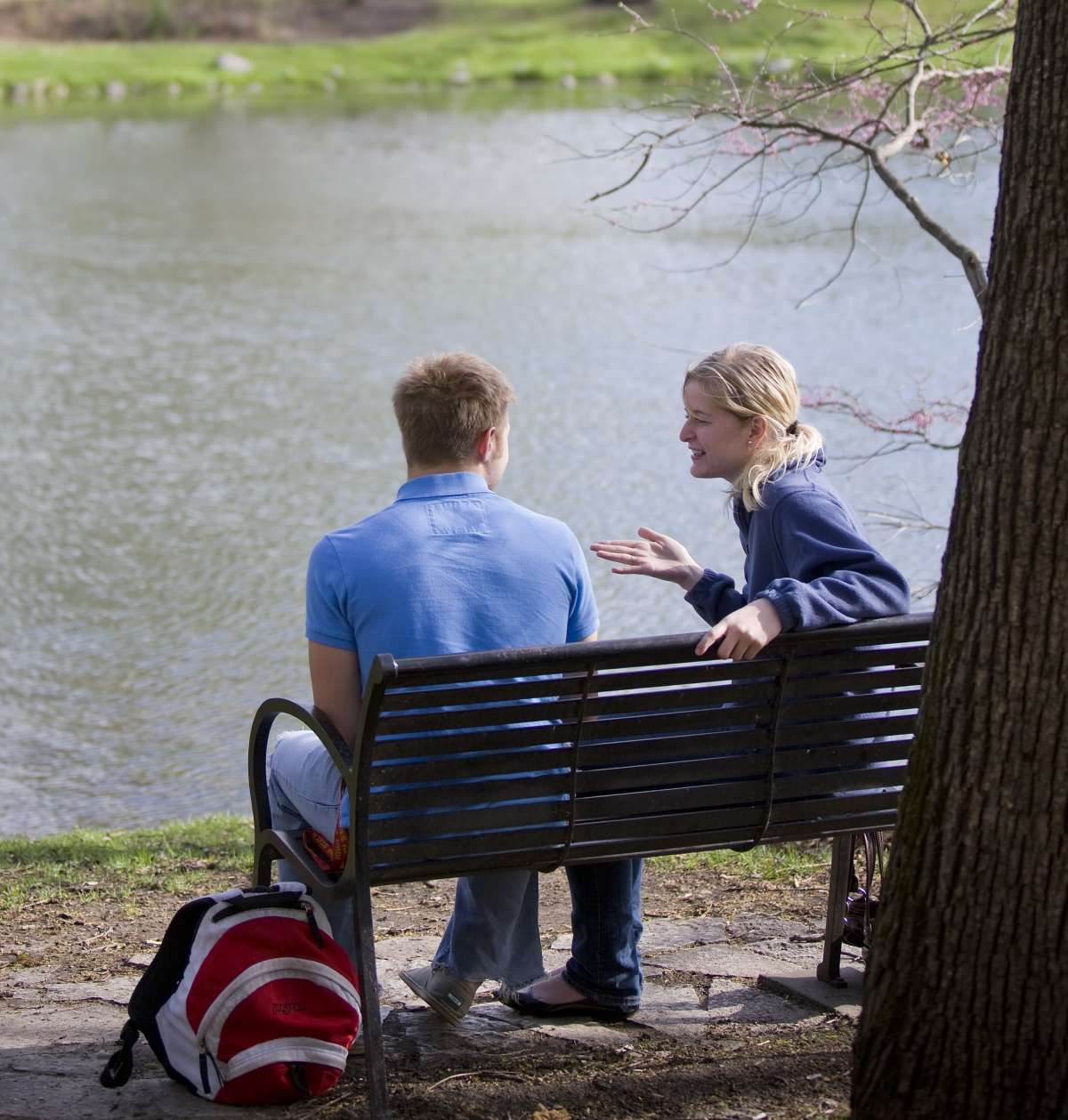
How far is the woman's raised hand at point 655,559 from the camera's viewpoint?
3.17 meters

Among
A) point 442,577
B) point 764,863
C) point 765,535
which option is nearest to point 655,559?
point 765,535

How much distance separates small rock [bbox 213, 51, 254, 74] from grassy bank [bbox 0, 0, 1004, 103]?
7.6 inches

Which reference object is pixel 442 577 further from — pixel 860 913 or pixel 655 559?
pixel 860 913

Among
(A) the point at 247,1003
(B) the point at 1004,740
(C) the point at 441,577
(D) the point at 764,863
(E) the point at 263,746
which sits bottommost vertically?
(D) the point at 764,863

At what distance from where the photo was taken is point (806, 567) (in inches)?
122

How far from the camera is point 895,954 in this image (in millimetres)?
2572

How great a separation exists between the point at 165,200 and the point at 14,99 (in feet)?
60.5

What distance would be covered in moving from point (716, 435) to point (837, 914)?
1.00 metres

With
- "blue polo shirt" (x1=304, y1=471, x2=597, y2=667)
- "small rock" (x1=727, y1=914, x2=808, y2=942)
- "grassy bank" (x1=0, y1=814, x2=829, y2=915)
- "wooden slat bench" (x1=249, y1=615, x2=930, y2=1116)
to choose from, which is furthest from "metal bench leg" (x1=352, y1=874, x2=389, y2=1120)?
"grassy bank" (x1=0, y1=814, x2=829, y2=915)

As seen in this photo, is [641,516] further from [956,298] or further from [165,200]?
[165,200]

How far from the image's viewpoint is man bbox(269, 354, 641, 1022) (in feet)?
9.89

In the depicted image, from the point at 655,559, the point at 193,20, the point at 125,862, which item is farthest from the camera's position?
the point at 193,20

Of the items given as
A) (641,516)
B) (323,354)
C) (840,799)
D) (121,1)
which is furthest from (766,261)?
(121,1)

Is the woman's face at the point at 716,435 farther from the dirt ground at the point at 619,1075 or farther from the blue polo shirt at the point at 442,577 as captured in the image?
the dirt ground at the point at 619,1075
